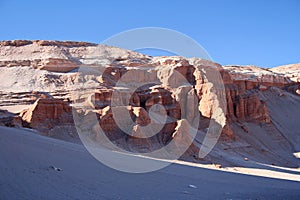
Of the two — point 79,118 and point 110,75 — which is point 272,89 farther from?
point 79,118

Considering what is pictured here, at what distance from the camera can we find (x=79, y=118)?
31078 mm

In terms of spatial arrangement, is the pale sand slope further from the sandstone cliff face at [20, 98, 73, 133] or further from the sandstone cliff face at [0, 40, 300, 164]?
the sandstone cliff face at [0, 40, 300, 164]

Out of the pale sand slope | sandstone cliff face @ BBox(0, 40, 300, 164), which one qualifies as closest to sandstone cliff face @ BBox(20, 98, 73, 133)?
sandstone cliff face @ BBox(0, 40, 300, 164)

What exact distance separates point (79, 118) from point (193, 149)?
9.90m

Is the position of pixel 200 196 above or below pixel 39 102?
below

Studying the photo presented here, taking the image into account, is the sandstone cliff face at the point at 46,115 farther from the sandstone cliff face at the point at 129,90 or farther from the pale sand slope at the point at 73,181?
the pale sand slope at the point at 73,181

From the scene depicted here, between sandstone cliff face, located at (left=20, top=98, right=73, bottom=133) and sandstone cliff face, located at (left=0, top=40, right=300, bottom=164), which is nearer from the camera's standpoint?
sandstone cliff face, located at (left=20, top=98, right=73, bottom=133)

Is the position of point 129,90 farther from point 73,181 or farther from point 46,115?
point 73,181

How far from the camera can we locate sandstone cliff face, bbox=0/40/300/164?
30891 mm

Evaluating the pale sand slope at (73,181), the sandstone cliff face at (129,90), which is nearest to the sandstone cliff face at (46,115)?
the sandstone cliff face at (129,90)

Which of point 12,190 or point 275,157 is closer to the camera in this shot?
point 12,190

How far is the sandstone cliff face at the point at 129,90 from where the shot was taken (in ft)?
101

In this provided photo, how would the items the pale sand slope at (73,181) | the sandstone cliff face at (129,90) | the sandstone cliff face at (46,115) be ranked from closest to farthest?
the pale sand slope at (73,181) < the sandstone cliff face at (46,115) < the sandstone cliff face at (129,90)

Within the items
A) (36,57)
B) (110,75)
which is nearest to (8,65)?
(36,57)
